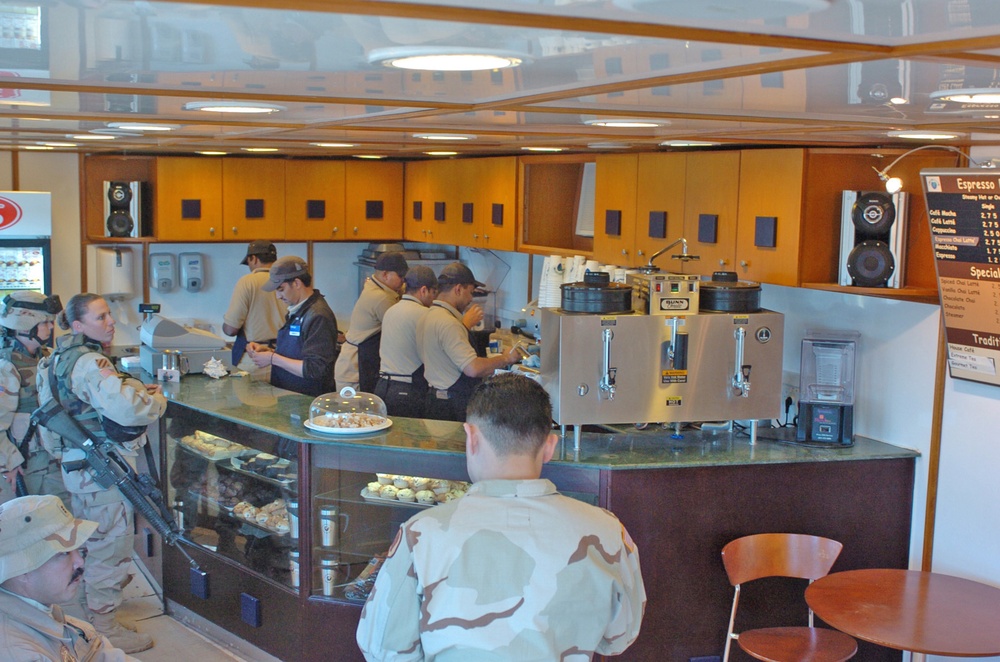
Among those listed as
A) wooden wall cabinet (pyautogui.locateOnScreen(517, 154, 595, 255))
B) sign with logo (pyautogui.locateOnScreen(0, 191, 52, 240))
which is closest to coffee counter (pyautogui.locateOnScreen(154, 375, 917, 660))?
wooden wall cabinet (pyautogui.locateOnScreen(517, 154, 595, 255))

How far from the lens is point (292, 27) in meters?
1.37

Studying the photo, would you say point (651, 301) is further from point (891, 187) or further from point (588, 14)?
point (588, 14)

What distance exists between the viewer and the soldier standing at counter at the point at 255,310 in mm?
6703

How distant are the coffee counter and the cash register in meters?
1.12

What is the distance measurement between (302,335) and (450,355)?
35.2 inches

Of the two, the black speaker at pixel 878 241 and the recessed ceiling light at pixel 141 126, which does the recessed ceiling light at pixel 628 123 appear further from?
the recessed ceiling light at pixel 141 126

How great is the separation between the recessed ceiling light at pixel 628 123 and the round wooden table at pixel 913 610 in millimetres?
1711

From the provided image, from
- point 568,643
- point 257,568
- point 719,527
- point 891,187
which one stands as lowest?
point 257,568

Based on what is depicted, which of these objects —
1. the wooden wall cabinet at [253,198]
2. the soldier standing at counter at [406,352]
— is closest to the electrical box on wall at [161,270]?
the wooden wall cabinet at [253,198]

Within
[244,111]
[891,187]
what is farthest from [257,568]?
[891,187]

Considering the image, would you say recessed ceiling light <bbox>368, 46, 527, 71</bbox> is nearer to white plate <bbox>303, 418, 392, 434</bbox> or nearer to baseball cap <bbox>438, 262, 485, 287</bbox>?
white plate <bbox>303, 418, 392, 434</bbox>

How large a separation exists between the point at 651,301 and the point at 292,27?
288 centimetres

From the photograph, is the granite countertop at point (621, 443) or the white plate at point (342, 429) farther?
the white plate at point (342, 429)

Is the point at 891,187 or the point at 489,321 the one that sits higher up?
the point at 891,187
